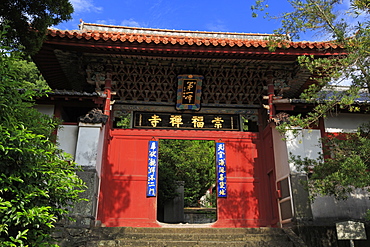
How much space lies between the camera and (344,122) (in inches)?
312

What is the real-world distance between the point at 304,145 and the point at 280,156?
56cm

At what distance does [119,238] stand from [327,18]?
490 centimetres

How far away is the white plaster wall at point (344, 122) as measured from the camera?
25.7 feet

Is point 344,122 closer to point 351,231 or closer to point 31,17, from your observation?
point 351,231

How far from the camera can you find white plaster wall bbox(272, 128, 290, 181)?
277 inches

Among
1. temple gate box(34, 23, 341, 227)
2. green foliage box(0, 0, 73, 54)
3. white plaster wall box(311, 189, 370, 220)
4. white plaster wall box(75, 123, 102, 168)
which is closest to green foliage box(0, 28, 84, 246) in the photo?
green foliage box(0, 0, 73, 54)

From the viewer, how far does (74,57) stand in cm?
734

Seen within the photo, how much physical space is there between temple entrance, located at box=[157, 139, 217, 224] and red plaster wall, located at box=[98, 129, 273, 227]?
20.9ft

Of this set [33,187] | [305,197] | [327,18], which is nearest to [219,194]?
[305,197]

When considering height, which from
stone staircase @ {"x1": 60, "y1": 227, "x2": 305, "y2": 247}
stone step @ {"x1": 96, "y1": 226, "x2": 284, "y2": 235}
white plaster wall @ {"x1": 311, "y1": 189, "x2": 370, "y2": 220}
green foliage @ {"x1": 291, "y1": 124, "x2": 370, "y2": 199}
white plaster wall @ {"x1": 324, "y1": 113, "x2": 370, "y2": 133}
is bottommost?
stone staircase @ {"x1": 60, "y1": 227, "x2": 305, "y2": 247}

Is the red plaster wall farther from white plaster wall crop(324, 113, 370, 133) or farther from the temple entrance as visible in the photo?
the temple entrance

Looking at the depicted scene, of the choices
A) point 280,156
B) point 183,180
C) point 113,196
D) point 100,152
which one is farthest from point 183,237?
point 183,180

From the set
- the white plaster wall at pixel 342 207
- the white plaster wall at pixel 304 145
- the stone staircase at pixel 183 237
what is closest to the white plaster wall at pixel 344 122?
the white plaster wall at pixel 304 145

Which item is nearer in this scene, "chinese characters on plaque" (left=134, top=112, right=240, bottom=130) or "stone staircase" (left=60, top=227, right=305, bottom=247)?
"stone staircase" (left=60, top=227, right=305, bottom=247)
